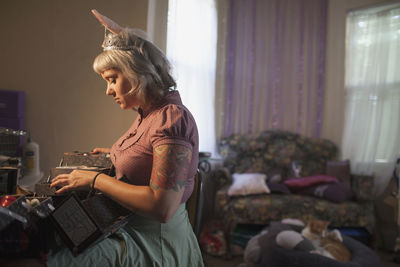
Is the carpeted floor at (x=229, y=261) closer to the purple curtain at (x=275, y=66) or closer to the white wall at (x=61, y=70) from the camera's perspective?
the white wall at (x=61, y=70)

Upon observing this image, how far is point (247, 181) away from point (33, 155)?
214 cm

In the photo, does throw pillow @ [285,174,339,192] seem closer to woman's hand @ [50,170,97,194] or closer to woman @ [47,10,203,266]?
woman @ [47,10,203,266]

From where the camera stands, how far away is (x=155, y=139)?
0.81m

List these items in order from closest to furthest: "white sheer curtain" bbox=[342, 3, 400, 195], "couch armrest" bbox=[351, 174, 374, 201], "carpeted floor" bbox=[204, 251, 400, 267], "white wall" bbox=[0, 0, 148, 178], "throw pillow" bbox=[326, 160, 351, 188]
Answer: "white wall" bbox=[0, 0, 148, 178] < "carpeted floor" bbox=[204, 251, 400, 267] < "couch armrest" bbox=[351, 174, 374, 201] < "throw pillow" bbox=[326, 160, 351, 188] < "white sheer curtain" bbox=[342, 3, 400, 195]

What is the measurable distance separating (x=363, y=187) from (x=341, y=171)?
0.33 m

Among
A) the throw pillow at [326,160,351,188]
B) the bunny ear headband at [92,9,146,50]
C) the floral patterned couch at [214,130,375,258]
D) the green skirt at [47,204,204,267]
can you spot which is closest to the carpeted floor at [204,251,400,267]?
the floral patterned couch at [214,130,375,258]

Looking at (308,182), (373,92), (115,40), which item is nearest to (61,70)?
(115,40)

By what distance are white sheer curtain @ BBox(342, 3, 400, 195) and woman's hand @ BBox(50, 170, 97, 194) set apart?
138 inches

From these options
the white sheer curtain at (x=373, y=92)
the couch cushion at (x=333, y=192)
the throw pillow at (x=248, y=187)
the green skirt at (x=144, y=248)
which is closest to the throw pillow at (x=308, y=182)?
the couch cushion at (x=333, y=192)

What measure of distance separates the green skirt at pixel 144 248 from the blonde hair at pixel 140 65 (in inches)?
17.2

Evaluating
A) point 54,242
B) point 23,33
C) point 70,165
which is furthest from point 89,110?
point 54,242

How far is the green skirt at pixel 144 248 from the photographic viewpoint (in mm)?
724

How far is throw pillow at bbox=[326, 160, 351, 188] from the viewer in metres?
3.21

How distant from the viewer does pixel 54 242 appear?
28.8 inches
